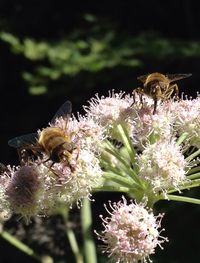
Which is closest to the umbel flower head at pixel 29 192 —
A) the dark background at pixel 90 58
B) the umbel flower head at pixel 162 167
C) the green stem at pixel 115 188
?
the green stem at pixel 115 188

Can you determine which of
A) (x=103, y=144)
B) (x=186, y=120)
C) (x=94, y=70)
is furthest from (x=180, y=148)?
(x=94, y=70)

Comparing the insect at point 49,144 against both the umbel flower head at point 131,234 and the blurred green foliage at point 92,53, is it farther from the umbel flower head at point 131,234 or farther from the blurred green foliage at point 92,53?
the blurred green foliage at point 92,53

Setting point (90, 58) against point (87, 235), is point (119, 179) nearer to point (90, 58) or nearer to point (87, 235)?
point (87, 235)

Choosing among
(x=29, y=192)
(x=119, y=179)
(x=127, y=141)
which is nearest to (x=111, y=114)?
(x=127, y=141)

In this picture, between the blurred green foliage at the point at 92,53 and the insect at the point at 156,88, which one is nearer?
the insect at the point at 156,88

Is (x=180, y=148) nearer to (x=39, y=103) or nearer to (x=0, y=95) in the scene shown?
(x=39, y=103)

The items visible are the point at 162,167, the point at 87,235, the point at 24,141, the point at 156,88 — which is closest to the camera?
the point at 162,167
